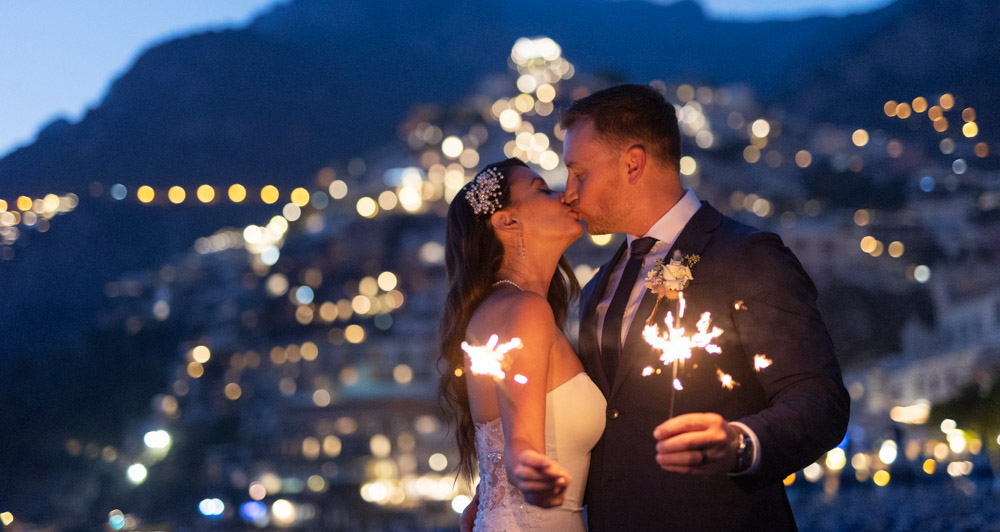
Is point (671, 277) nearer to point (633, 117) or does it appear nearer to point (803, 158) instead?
point (633, 117)

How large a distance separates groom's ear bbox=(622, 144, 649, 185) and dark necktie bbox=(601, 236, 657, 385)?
0.27 m

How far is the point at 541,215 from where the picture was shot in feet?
13.8

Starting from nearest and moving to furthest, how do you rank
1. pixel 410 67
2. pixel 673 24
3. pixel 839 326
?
pixel 839 326 → pixel 410 67 → pixel 673 24

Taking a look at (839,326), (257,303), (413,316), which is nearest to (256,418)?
(413,316)

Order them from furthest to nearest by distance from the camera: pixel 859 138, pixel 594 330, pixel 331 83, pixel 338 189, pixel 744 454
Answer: pixel 331 83
pixel 338 189
pixel 859 138
pixel 594 330
pixel 744 454

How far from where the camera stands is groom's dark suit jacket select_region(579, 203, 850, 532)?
309 centimetres

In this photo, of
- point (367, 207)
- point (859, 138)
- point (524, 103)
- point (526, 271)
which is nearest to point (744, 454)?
point (526, 271)

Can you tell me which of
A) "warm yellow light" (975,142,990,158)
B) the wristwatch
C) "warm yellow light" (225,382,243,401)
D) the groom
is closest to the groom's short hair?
the groom

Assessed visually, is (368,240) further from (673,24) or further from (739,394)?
(673,24)

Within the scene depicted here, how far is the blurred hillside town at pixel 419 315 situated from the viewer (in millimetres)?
42188

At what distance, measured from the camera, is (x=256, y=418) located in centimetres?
5981

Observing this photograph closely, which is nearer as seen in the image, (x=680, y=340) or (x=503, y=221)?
(x=680, y=340)

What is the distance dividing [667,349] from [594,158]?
875mm

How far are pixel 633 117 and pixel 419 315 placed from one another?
59567 mm
